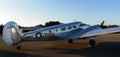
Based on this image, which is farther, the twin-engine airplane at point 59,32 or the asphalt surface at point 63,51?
the twin-engine airplane at point 59,32

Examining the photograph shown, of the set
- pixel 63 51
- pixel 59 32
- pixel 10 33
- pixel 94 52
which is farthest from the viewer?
pixel 59 32

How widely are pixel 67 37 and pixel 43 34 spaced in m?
3.23

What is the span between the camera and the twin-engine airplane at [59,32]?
21.7 metres

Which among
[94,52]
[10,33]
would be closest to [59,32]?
[94,52]

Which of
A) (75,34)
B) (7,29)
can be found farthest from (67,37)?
(7,29)

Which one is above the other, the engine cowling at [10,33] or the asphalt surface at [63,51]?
the engine cowling at [10,33]

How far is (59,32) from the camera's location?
1059 inches

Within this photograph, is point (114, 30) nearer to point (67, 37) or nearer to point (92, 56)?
point (67, 37)

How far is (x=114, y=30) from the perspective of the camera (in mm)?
26031

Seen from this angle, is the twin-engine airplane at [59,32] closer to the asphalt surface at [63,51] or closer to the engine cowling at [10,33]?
the engine cowling at [10,33]

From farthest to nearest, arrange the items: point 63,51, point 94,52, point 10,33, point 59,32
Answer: point 59,32
point 63,51
point 94,52
point 10,33

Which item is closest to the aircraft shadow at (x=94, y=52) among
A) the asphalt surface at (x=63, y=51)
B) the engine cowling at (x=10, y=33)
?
the asphalt surface at (x=63, y=51)

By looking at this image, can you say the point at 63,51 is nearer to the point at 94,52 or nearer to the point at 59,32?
the point at 94,52

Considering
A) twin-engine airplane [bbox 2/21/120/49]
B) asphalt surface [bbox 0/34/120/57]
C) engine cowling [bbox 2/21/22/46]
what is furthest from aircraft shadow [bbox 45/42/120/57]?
engine cowling [bbox 2/21/22/46]
